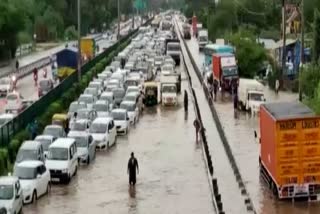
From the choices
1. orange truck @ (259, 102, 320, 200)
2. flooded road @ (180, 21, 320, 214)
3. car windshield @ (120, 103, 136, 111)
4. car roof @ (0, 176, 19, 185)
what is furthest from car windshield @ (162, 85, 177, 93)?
car roof @ (0, 176, 19, 185)

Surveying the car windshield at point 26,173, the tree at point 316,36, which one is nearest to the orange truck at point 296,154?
the car windshield at point 26,173

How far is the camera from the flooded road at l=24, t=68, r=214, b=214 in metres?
25.7

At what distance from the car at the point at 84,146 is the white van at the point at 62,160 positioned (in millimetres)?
1543

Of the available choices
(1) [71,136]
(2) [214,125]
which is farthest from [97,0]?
(1) [71,136]

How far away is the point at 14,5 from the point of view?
85.4m

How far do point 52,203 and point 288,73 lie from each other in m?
34.8

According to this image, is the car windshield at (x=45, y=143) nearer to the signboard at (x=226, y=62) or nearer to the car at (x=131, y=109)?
the car at (x=131, y=109)

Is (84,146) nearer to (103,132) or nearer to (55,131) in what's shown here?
(55,131)

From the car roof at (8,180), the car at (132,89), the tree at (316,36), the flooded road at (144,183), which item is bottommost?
the flooded road at (144,183)

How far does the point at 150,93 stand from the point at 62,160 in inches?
870

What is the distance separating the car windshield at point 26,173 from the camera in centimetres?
2683

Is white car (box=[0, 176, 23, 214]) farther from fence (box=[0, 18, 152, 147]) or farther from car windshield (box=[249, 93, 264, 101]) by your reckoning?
car windshield (box=[249, 93, 264, 101])

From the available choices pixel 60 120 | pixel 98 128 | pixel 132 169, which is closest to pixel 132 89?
pixel 60 120

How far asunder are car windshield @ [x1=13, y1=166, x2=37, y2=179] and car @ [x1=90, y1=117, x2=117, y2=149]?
8.64 m
